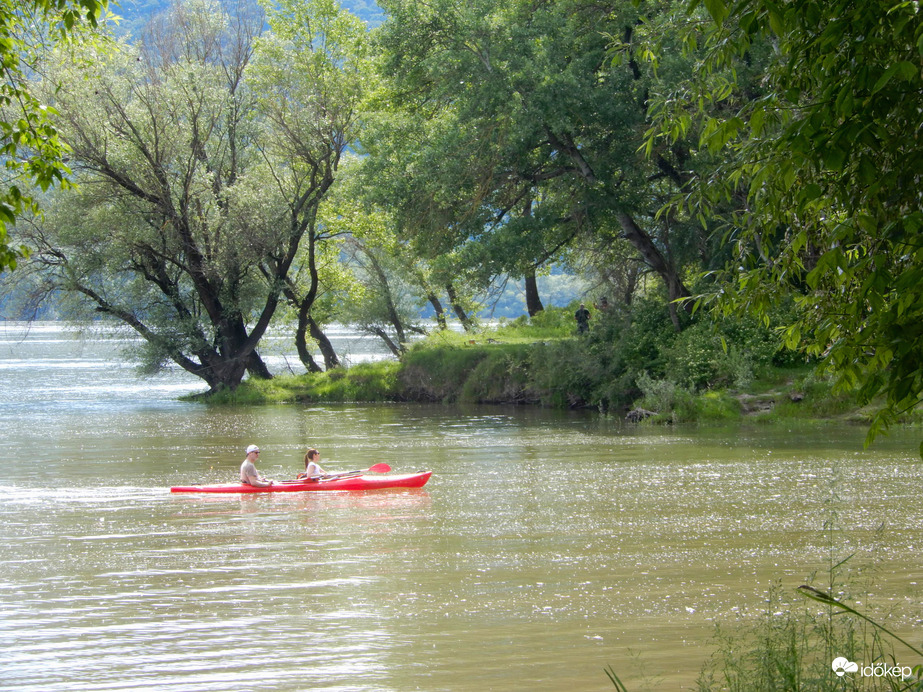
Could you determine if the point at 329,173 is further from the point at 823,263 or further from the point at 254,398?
the point at 823,263

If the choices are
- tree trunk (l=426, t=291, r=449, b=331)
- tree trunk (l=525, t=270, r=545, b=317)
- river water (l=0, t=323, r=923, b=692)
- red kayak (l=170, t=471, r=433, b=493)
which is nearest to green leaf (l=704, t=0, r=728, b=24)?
river water (l=0, t=323, r=923, b=692)

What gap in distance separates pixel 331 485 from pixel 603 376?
41.3 ft

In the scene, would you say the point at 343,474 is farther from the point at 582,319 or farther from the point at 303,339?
the point at 303,339

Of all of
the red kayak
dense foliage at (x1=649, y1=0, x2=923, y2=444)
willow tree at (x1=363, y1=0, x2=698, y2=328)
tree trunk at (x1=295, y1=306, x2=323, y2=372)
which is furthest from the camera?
tree trunk at (x1=295, y1=306, x2=323, y2=372)

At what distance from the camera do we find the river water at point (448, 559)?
7113 millimetres

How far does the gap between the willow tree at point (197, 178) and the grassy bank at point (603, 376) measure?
10.6 ft

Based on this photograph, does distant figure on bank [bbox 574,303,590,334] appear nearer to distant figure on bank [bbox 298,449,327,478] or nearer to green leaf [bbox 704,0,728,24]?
distant figure on bank [bbox 298,449,327,478]

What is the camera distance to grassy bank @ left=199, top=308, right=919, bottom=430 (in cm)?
2214

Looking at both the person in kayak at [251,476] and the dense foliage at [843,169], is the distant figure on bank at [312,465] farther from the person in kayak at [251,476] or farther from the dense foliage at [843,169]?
the dense foliage at [843,169]

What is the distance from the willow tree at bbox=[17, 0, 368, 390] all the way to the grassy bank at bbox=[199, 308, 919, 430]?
3220 millimetres

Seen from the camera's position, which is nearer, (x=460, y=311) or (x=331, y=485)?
(x=331, y=485)

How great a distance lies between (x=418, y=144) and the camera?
26625mm

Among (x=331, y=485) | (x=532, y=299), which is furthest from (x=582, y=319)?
(x=331, y=485)

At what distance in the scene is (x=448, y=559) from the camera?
33.6 feet
